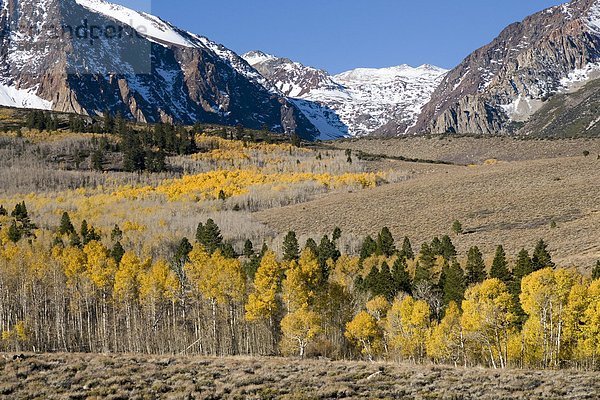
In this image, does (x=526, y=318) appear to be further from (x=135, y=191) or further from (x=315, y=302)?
(x=135, y=191)

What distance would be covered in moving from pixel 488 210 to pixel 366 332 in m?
50.0

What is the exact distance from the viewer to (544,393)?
2667cm

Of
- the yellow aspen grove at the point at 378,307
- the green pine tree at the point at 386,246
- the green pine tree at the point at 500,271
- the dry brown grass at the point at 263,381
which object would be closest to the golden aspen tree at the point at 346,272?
the green pine tree at the point at 386,246

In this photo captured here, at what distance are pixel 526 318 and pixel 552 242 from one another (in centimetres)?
2497

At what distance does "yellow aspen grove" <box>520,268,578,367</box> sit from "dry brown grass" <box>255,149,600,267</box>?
469 inches

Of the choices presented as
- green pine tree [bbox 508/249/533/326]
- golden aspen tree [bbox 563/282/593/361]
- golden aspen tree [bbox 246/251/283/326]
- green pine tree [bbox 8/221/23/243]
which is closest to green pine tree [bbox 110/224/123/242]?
green pine tree [bbox 8/221/23/243]

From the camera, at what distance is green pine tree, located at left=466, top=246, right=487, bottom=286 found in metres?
58.0

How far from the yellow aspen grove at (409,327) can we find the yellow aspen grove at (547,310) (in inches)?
372

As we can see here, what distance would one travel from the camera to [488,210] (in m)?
98.0

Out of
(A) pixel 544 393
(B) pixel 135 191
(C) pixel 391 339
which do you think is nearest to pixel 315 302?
(C) pixel 391 339

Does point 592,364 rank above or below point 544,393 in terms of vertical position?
below

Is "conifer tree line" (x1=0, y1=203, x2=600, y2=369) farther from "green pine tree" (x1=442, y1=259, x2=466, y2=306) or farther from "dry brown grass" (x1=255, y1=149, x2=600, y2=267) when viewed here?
"dry brown grass" (x1=255, y1=149, x2=600, y2=267)

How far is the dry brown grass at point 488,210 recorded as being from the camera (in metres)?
75.1

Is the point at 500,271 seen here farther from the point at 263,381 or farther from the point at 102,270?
the point at 102,270
